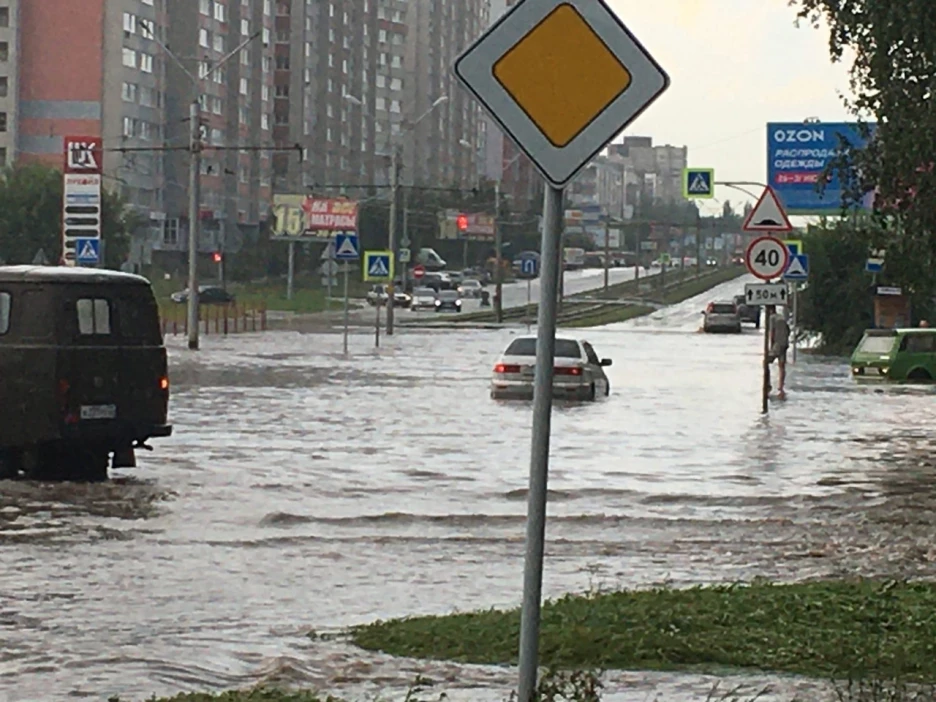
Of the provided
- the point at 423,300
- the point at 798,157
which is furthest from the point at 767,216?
the point at 423,300

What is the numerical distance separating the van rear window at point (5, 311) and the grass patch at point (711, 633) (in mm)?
10566

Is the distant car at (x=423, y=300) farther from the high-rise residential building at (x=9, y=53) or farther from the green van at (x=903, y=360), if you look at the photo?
the green van at (x=903, y=360)

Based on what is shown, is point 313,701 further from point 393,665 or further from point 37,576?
point 37,576

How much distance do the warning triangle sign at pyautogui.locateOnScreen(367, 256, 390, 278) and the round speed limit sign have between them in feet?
96.6

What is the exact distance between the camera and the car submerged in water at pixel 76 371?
2122 centimetres

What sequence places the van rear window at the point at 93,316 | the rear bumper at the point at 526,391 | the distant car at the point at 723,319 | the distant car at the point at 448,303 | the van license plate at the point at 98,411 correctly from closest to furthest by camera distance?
the van license plate at the point at 98,411 → the van rear window at the point at 93,316 → the rear bumper at the point at 526,391 → the distant car at the point at 723,319 → the distant car at the point at 448,303

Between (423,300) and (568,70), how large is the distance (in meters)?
115

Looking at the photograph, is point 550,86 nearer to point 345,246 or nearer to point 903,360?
point 903,360

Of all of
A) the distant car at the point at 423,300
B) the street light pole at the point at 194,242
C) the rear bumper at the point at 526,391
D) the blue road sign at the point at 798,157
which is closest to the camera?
the rear bumper at the point at 526,391

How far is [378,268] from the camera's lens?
205 ft

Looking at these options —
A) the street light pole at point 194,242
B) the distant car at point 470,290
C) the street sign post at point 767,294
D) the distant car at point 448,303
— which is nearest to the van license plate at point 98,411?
the street sign post at point 767,294

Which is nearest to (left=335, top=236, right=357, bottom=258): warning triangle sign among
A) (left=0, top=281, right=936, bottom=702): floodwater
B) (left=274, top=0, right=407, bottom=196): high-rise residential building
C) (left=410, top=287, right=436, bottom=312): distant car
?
(left=0, top=281, right=936, bottom=702): floodwater

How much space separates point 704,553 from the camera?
16.5m

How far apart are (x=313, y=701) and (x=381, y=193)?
167397 millimetres
